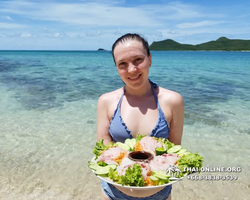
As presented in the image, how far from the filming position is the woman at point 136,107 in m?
2.36

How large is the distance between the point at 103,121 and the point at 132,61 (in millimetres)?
754

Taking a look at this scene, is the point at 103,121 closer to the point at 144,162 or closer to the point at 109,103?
the point at 109,103

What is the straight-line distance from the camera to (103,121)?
267cm

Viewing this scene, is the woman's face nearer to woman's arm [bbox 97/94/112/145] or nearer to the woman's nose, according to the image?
the woman's nose

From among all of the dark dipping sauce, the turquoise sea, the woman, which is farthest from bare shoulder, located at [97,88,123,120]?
the turquoise sea

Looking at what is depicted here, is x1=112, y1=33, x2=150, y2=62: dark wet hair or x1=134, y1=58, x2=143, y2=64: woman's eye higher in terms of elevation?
x1=112, y1=33, x2=150, y2=62: dark wet hair

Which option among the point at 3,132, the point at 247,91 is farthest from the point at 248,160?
the point at 247,91

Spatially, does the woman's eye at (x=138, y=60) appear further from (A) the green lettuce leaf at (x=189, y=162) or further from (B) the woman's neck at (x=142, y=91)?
(A) the green lettuce leaf at (x=189, y=162)

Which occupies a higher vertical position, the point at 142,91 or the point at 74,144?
the point at 142,91

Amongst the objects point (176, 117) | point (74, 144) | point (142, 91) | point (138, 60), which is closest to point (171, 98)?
point (176, 117)

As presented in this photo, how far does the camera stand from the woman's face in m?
2.33

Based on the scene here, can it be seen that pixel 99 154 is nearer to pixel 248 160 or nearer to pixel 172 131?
pixel 172 131

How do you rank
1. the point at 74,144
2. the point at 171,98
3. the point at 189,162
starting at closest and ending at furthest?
the point at 189,162
the point at 171,98
the point at 74,144

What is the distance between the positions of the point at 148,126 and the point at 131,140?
29 cm
